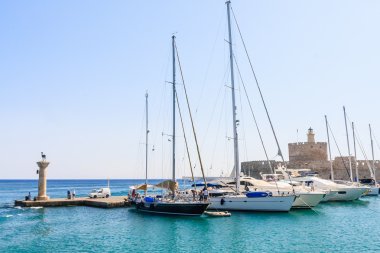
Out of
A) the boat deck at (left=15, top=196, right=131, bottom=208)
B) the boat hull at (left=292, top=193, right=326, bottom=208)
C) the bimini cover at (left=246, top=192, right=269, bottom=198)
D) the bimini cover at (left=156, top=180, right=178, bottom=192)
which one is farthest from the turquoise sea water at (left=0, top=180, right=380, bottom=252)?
the boat deck at (left=15, top=196, right=131, bottom=208)

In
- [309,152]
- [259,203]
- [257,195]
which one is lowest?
[259,203]

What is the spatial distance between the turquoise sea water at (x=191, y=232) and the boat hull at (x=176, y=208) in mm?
647

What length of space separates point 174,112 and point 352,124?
107 ft

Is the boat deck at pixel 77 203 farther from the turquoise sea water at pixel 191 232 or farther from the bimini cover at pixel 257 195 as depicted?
the bimini cover at pixel 257 195

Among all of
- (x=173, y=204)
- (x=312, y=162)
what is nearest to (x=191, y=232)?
(x=173, y=204)

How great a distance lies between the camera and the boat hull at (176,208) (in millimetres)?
25609

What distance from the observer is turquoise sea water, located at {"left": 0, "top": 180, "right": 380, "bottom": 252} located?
17.5 meters

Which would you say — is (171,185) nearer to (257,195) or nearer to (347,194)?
(257,195)

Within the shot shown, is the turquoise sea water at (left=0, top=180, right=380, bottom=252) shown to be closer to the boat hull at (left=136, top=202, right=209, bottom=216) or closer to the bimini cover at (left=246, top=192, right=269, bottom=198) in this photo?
the boat hull at (left=136, top=202, right=209, bottom=216)

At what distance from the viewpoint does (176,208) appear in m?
26.4

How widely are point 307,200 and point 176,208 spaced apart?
11263 mm

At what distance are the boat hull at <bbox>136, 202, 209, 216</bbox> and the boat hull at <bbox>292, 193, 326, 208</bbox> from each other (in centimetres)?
857

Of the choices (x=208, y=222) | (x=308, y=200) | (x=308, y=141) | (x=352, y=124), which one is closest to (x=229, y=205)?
(x=208, y=222)

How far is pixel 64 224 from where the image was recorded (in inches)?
967
